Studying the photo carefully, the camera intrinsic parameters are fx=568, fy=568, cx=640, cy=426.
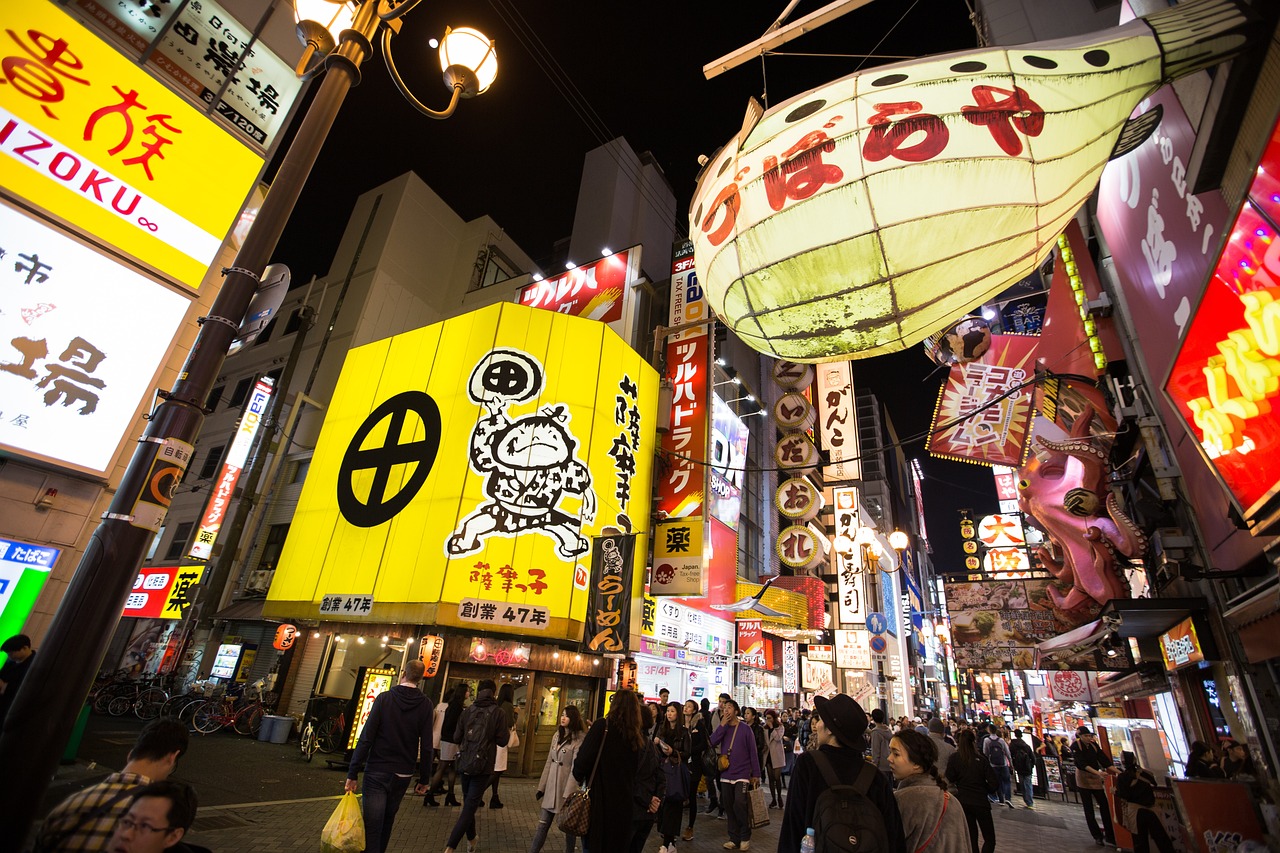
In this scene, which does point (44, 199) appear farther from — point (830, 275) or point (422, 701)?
point (830, 275)

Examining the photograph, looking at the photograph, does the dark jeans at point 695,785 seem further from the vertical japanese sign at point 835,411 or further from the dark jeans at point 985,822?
the vertical japanese sign at point 835,411

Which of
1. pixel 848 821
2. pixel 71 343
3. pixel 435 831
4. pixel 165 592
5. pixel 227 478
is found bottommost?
pixel 435 831

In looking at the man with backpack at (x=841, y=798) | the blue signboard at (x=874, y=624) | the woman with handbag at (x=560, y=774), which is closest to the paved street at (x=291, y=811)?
the woman with handbag at (x=560, y=774)

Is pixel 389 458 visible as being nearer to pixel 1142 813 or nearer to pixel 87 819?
pixel 87 819

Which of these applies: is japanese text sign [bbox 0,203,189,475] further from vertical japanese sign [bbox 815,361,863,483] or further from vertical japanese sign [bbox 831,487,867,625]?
vertical japanese sign [bbox 831,487,867,625]

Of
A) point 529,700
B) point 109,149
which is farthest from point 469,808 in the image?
point 109,149

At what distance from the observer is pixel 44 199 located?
226 inches

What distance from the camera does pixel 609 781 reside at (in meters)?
4.62

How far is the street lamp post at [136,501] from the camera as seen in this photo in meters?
2.73

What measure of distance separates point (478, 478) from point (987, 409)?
1095 cm

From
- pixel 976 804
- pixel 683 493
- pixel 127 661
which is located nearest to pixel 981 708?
pixel 683 493

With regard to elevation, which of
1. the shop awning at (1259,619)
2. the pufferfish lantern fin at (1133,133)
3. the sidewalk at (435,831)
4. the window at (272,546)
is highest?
the window at (272,546)

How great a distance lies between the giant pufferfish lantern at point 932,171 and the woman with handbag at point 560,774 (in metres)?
5.37

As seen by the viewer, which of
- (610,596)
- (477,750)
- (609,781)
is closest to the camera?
(609,781)
